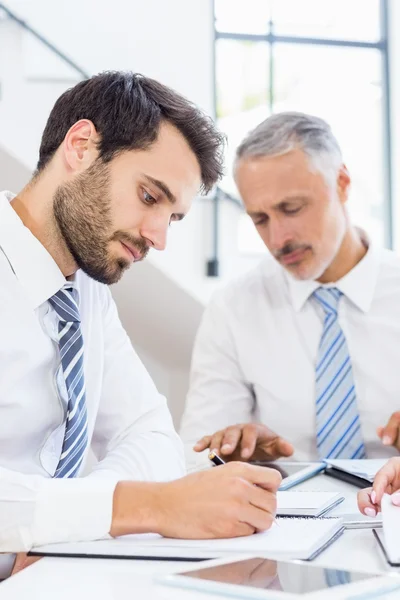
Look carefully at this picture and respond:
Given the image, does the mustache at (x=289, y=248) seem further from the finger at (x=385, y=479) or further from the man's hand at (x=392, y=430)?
the finger at (x=385, y=479)

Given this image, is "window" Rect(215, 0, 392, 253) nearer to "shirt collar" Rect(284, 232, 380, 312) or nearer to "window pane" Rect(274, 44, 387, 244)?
"window pane" Rect(274, 44, 387, 244)

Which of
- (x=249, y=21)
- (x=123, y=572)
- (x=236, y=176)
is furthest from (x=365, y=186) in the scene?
(x=123, y=572)

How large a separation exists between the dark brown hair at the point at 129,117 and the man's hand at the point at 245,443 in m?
0.54

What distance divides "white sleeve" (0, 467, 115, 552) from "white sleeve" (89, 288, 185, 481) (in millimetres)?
351

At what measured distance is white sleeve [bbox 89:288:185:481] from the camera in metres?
1.44

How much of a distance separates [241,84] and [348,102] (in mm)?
766

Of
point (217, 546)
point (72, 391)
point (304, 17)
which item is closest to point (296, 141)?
point (72, 391)

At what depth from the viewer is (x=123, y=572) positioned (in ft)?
2.70

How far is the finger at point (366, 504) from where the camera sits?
108cm

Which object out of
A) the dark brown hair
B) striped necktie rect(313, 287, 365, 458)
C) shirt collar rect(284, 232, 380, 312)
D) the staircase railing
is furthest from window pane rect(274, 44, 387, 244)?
the dark brown hair

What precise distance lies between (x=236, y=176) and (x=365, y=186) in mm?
3325

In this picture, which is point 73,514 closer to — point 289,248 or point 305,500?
point 305,500

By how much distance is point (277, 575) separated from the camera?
0.76 metres

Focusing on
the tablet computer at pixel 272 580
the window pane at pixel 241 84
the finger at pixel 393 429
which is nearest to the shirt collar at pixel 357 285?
the finger at pixel 393 429
